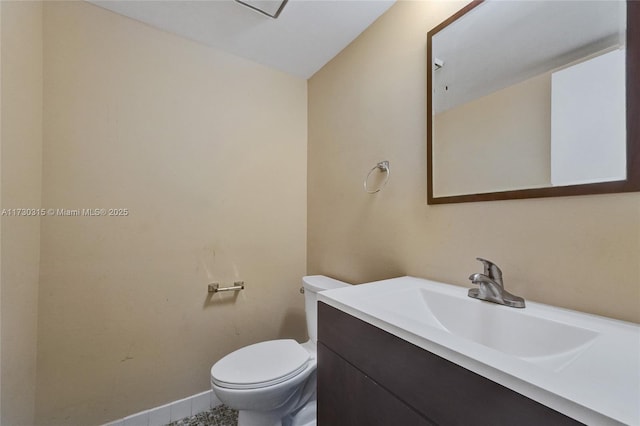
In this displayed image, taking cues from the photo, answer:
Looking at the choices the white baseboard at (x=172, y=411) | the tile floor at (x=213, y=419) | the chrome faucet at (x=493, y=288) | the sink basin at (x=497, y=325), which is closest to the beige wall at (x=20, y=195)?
the white baseboard at (x=172, y=411)

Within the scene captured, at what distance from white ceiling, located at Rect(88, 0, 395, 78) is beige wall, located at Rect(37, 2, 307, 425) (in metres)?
0.09

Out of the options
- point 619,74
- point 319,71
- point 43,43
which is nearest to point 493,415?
point 619,74

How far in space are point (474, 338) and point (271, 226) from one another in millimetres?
1321

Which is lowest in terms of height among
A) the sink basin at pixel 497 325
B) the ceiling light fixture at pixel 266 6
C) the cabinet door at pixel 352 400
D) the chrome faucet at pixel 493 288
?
the cabinet door at pixel 352 400

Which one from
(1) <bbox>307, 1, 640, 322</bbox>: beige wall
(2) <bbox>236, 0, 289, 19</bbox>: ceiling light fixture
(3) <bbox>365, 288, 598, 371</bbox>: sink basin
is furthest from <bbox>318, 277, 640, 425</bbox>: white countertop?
(2) <bbox>236, 0, 289, 19</bbox>: ceiling light fixture

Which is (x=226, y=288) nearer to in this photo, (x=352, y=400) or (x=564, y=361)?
(x=352, y=400)

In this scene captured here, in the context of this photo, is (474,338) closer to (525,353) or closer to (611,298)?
(525,353)

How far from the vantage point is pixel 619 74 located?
0.65m

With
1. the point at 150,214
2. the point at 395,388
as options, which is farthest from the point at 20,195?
the point at 395,388

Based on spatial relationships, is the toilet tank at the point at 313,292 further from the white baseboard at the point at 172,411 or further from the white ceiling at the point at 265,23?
the white ceiling at the point at 265,23

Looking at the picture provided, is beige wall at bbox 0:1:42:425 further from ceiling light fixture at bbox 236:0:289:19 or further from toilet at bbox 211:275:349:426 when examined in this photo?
ceiling light fixture at bbox 236:0:289:19

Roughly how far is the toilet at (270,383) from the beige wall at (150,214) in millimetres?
426

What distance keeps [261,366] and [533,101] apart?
1.47 m

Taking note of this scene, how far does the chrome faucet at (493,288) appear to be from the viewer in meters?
0.75
